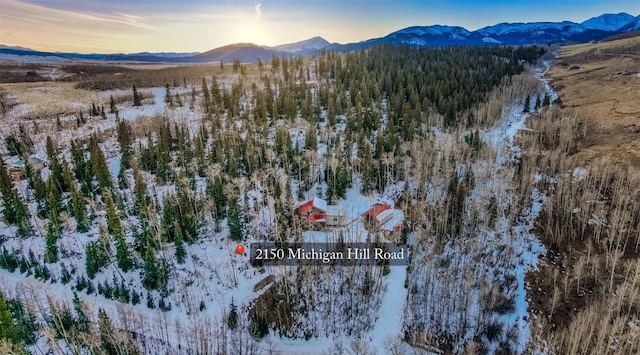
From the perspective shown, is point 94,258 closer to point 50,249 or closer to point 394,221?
point 50,249

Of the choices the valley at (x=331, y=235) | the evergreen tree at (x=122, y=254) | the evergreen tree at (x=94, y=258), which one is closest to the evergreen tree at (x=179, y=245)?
the valley at (x=331, y=235)

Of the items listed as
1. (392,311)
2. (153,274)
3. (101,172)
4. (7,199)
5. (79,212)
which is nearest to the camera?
(153,274)

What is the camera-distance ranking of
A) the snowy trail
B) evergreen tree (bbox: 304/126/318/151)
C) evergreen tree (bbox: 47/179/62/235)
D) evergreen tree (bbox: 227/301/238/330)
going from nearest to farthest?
evergreen tree (bbox: 227/301/238/330) → the snowy trail → evergreen tree (bbox: 47/179/62/235) → evergreen tree (bbox: 304/126/318/151)

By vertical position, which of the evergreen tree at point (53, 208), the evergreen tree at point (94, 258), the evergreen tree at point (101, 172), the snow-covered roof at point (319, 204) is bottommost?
the evergreen tree at point (94, 258)

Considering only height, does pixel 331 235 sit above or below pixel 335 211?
below

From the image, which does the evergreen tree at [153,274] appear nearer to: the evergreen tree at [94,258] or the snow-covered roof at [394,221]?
the evergreen tree at [94,258]

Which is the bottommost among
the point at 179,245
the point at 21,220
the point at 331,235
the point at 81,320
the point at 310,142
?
the point at 81,320

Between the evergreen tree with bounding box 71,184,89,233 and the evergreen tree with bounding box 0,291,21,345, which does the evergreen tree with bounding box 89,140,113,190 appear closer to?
the evergreen tree with bounding box 71,184,89,233

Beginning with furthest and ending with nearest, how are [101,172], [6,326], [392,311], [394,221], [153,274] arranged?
[101,172] → [394,221] → [392,311] → [153,274] → [6,326]

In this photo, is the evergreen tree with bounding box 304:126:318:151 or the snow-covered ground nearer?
the snow-covered ground

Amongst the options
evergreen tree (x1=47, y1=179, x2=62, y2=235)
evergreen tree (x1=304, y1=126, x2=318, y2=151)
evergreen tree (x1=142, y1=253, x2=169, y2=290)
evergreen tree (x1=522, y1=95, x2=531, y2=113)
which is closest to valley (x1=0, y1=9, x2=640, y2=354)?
evergreen tree (x1=142, y1=253, x2=169, y2=290)

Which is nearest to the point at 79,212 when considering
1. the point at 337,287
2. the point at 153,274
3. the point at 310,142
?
the point at 153,274

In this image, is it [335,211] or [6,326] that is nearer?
[6,326]
